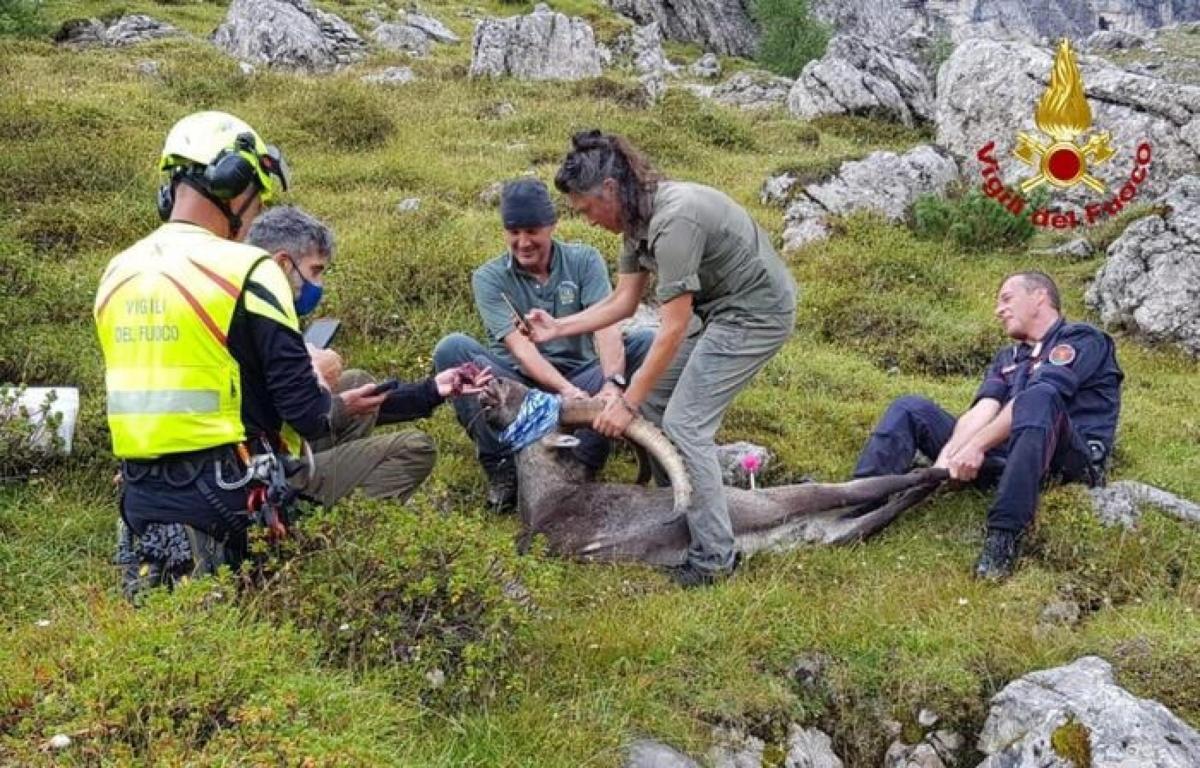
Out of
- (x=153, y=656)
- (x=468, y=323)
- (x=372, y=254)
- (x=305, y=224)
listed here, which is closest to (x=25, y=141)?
(x=372, y=254)

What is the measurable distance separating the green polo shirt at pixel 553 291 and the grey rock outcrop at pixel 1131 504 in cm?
378

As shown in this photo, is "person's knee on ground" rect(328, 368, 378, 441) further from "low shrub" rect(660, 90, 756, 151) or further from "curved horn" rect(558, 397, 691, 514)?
"low shrub" rect(660, 90, 756, 151)

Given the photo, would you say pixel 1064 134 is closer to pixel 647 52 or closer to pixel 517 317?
pixel 517 317

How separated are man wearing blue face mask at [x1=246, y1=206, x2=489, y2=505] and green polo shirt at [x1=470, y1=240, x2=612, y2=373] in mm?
1401

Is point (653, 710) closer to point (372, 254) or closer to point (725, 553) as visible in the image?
point (725, 553)

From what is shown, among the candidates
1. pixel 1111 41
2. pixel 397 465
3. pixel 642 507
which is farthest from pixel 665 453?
pixel 1111 41

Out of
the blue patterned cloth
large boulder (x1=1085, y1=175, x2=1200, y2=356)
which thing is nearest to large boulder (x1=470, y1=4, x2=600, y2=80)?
large boulder (x1=1085, y1=175, x2=1200, y2=356)

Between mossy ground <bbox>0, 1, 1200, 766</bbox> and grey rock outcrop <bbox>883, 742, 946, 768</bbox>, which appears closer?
mossy ground <bbox>0, 1, 1200, 766</bbox>

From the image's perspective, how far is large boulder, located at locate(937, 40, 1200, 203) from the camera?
17.5 metres

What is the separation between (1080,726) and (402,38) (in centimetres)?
3211

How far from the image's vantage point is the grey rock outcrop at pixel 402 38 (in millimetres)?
32144

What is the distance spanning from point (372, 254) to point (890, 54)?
65.0 feet

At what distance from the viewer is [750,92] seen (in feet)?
89.6

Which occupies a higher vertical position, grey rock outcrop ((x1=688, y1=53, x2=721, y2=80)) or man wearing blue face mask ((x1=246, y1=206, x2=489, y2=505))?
man wearing blue face mask ((x1=246, y1=206, x2=489, y2=505))
